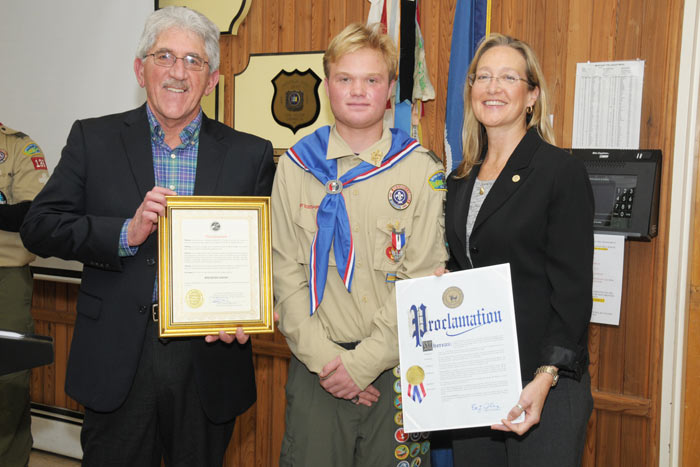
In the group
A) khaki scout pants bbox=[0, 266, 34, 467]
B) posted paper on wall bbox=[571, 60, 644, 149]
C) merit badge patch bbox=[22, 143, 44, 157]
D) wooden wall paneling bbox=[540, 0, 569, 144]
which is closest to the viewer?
posted paper on wall bbox=[571, 60, 644, 149]

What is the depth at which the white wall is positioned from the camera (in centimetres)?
346

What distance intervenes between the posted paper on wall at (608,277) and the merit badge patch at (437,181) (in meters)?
0.98

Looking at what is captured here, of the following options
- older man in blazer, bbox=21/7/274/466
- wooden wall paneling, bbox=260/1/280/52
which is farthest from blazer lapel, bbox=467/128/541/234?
wooden wall paneling, bbox=260/1/280/52

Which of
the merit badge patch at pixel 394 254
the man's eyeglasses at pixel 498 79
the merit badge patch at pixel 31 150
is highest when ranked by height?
the man's eyeglasses at pixel 498 79

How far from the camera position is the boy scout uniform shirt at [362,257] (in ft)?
5.61

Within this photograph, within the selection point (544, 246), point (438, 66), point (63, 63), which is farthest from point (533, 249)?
point (63, 63)

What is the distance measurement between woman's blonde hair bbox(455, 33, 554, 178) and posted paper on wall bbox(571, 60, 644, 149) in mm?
867

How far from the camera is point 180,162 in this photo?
1.80 meters

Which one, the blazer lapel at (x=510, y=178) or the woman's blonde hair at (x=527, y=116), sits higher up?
the woman's blonde hair at (x=527, y=116)

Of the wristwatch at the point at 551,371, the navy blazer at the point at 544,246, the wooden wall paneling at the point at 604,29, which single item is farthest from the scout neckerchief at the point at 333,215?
the wooden wall paneling at the point at 604,29

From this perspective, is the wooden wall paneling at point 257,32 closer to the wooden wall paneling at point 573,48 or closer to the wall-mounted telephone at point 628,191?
the wooden wall paneling at point 573,48

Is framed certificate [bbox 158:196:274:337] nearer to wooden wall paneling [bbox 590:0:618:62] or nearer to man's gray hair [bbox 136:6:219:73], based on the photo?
man's gray hair [bbox 136:6:219:73]

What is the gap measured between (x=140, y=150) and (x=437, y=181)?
907 millimetres

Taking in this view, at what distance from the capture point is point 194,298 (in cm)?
164
